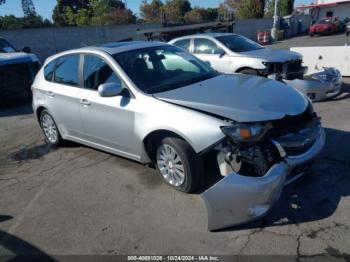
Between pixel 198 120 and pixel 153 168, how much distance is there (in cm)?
153

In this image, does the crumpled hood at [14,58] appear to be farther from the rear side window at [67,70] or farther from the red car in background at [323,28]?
the red car in background at [323,28]

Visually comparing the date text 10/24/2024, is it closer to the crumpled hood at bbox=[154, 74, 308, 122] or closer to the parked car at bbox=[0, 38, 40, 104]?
the crumpled hood at bbox=[154, 74, 308, 122]

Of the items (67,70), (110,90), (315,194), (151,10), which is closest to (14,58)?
(67,70)

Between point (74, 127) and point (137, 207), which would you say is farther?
point (74, 127)

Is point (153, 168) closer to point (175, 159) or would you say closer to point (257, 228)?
point (175, 159)

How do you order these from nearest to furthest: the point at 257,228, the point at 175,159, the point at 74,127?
the point at 257,228, the point at 175,159, the point at 74,127

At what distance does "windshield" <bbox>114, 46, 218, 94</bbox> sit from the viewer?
14.1ft

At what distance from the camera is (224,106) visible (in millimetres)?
3553

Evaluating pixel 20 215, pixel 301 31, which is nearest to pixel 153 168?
pixel 20 215

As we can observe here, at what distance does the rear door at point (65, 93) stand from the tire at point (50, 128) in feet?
0.80

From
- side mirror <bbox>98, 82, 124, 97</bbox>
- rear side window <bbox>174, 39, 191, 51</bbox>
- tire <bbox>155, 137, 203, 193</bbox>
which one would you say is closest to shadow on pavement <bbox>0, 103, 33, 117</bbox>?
rear side window <bbox>174, 39, 191, 51</bbox>

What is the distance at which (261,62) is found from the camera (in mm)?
7941

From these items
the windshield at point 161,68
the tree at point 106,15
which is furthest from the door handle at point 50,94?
the tree at point 106,15

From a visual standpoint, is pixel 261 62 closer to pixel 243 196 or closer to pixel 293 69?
pixel 293 69
